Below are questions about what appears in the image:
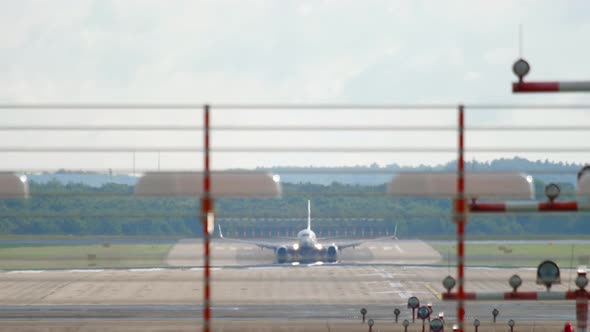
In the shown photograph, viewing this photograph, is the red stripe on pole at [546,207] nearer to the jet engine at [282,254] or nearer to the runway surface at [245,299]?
the runway surface at [245,299]

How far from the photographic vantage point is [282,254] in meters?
73.9

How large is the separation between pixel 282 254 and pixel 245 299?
1471 cm

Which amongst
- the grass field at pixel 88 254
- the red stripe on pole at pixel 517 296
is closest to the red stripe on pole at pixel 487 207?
the red stripe on pole at pixel 517 296

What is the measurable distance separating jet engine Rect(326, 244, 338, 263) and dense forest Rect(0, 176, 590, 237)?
54505mm

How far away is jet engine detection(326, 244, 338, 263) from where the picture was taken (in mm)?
74387

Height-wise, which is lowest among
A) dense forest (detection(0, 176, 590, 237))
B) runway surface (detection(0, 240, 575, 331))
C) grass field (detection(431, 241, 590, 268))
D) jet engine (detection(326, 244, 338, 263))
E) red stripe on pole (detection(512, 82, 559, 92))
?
runway surface (detection(0, 240, 575, 331))

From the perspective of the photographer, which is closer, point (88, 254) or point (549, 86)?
point (549, 86)

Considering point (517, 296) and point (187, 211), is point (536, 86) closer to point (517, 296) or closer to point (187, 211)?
point (517, 296)

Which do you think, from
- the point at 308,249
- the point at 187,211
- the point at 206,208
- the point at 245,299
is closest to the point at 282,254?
the point at 308,249

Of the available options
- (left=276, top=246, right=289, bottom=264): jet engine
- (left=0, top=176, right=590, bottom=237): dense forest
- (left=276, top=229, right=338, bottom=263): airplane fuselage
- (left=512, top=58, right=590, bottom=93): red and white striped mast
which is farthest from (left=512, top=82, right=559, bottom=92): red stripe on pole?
(left=276, top=229, right=338, bottom=263): airplane fuselage

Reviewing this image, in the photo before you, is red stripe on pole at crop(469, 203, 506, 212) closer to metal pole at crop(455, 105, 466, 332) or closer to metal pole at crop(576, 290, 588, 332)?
metal pole at crop(455, 105, 466, 332)

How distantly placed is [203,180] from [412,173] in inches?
103

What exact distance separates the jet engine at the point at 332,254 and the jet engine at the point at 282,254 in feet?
10.3

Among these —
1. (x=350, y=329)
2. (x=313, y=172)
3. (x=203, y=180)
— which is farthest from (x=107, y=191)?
(x=350, y=329)
